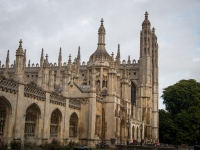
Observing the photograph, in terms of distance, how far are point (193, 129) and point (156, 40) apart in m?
29.7

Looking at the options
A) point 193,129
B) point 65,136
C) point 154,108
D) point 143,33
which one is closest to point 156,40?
point 143,33

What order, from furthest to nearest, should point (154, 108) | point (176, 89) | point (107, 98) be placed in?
1. point (154, 108)
2. point (176, 89)
3. point (107, 98)

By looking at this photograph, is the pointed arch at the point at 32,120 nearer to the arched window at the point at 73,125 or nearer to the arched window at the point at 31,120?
the arched window at the point at 31,120

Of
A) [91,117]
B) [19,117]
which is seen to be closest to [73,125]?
[91,117]

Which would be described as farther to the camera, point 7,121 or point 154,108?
point 154,108

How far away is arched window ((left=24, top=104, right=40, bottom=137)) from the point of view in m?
23.7

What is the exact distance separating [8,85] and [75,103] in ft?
40.0

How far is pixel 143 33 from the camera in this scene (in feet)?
240

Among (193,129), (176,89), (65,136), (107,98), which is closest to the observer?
(65,136)

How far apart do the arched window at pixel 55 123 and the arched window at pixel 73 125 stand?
10.6 ft

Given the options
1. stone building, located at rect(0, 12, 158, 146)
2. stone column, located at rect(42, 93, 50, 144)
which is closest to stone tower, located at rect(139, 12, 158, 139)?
stone building, located at rect(0, 12, 158, 146)

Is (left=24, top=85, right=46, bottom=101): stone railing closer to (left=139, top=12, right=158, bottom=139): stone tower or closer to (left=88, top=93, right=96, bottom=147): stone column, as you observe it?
(left=88, top=93, right=96, bottom=147): stone column

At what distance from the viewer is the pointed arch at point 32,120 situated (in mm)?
23742

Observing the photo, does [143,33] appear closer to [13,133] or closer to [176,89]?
[176,89]
